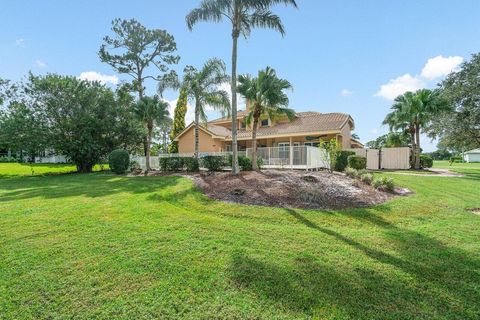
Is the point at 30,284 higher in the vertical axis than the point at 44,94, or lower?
lower

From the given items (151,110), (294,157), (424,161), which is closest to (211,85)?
(151,110)

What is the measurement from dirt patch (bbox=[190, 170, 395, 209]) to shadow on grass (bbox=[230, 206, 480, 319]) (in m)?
3.09

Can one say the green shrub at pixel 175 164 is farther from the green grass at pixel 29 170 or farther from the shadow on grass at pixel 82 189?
the green grass at pixel 29 170

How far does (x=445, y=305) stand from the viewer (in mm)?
3346

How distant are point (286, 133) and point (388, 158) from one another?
34.3 ft

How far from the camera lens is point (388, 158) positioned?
24.9 metres

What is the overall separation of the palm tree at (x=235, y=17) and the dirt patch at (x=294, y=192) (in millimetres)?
2296

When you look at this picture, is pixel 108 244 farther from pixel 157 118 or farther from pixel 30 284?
pixel 157 118

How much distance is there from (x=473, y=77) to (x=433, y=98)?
11.1ft

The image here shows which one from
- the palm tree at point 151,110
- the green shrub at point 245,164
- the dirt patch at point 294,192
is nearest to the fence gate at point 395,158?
the green shrub at point 245,164

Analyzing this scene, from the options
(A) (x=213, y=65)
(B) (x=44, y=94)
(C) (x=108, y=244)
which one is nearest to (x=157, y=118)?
(A) (x=213, y=65)

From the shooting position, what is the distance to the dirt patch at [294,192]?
823 centimetres

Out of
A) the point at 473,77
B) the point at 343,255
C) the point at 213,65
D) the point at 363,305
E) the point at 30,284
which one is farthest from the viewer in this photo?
the point at 473,77

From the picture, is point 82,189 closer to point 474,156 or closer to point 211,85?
point 211,85
